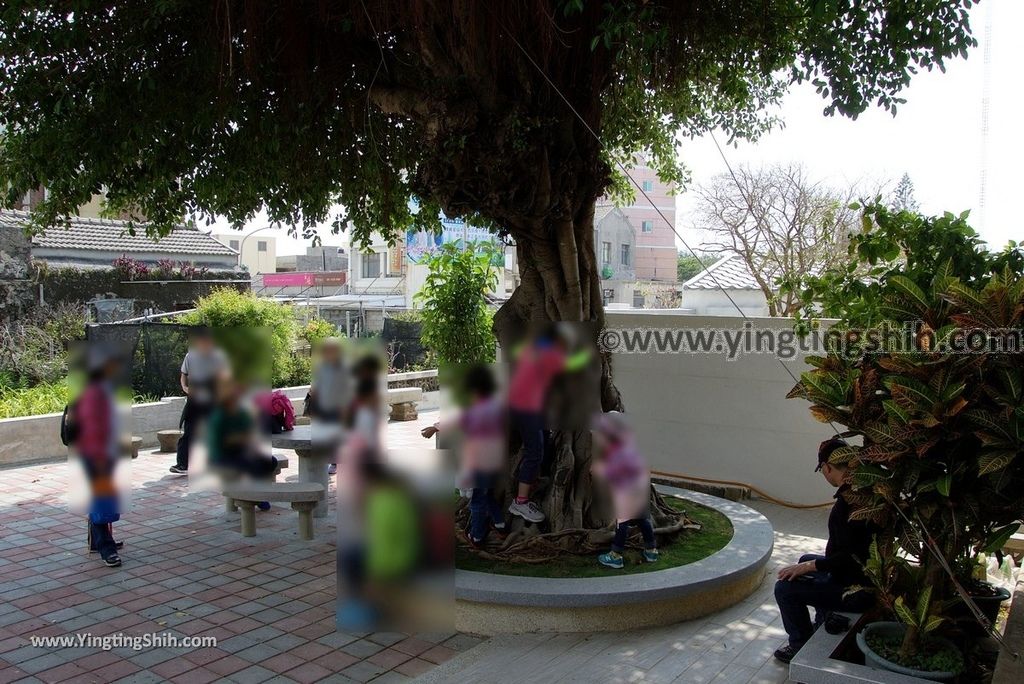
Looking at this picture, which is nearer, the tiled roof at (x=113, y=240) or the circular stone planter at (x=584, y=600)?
the circular stone planter at (x=584, y=600)

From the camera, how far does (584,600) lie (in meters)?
4.99

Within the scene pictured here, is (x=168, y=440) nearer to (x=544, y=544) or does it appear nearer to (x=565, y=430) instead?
(x=544, y=544)

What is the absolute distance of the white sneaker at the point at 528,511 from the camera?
233 inches

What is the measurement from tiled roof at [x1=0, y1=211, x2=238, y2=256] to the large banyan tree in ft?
28.7

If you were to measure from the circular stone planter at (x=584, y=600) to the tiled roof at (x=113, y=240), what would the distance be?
1265 centimetres

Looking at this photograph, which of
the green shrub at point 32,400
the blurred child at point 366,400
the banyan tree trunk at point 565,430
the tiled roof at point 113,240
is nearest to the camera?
the blurred child at point 366,400

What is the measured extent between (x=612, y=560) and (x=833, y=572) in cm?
164

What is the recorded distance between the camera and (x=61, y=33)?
6039 mm

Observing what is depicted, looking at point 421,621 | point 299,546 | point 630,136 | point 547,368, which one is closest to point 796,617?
point 547,368

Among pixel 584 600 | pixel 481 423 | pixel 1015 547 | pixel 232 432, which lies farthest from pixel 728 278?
pixel 232 432

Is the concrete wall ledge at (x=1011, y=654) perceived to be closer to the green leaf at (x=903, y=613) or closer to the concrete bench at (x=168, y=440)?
the green leaf at (x=903, y=613)

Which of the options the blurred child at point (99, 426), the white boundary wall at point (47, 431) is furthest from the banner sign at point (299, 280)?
the blurred child at point (99, 426)

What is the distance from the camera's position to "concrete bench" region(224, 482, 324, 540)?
3.35 m

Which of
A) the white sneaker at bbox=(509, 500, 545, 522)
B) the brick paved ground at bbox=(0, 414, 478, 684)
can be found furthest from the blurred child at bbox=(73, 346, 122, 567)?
the white sneaker at bbox=(509, 500, 545, 522)
